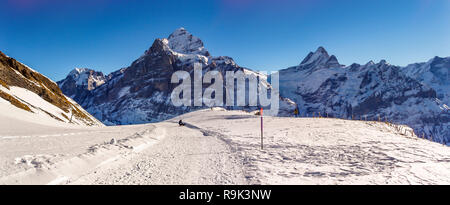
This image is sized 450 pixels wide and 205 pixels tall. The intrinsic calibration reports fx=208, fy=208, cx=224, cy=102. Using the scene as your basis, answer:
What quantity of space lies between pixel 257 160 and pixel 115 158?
5878 millimetres

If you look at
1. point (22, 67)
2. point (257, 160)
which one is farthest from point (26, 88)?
point (257, 160)

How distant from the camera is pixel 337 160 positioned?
8883mm

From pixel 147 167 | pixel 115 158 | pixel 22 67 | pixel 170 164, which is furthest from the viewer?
pixel 22 67
